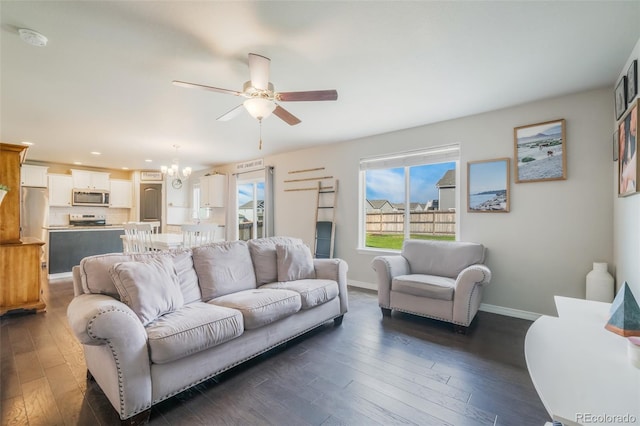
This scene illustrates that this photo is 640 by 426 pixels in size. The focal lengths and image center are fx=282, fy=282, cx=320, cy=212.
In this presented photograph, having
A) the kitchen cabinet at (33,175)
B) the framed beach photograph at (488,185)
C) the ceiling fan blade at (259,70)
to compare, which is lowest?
the framed beach photograph at (488,185)

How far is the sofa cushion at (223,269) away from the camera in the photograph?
251cm

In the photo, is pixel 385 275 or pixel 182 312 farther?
pixel 385 275

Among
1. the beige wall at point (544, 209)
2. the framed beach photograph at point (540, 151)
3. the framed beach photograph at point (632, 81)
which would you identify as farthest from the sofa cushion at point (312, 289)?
the framed beach photograph at point (632, 81)

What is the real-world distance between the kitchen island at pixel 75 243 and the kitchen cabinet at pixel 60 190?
4.91ft

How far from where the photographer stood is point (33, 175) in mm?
6422

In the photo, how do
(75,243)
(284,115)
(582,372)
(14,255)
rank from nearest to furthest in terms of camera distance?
1. (582,372)
2. (284,115)
3. (14,255)
4. (75,243)

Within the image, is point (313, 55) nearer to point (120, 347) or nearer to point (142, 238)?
point (120, 347)

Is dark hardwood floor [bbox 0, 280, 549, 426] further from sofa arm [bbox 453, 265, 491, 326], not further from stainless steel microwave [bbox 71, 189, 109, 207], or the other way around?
stainless steel microwave [bbox 71, 189, 109, 207]

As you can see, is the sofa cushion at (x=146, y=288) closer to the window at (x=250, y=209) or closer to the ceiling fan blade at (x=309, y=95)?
the ceiling fan blade at (x=309, y=95)

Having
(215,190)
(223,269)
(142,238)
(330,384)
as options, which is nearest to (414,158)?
(223,269)

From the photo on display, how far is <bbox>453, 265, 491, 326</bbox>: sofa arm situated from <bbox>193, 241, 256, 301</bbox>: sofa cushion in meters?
2.08

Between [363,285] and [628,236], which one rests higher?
[628,236]

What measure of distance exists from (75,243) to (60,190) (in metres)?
2.13

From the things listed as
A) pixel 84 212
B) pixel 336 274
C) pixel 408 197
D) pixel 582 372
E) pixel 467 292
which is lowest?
pixel 467 292
